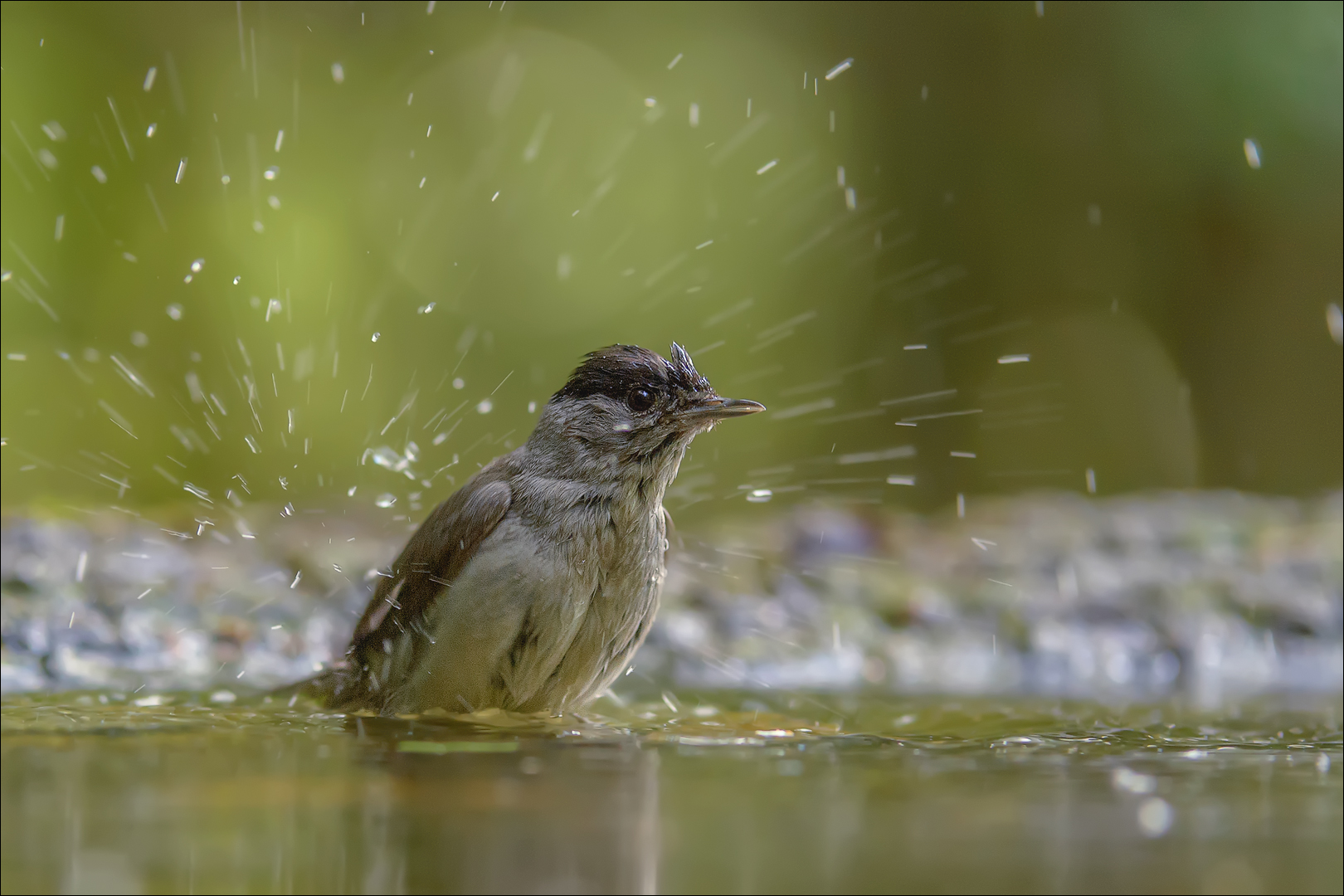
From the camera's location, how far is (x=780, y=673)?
14.4 feet

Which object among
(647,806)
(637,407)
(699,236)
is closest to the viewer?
(647,806)

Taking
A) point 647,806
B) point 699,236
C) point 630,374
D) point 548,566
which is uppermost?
point 699,236

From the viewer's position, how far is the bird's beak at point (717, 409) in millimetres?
3527

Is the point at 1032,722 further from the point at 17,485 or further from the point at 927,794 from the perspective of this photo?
the point at 17,485

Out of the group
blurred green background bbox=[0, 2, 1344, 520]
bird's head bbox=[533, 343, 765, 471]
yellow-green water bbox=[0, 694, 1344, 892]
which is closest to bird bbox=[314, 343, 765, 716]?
bird's head bbox=[533, 343, 765, 471]

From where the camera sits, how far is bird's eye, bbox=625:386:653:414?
12.1 feet

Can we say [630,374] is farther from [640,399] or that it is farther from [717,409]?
[717,409]

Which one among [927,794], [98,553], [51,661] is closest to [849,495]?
[98,553]

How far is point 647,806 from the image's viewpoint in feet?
7.05

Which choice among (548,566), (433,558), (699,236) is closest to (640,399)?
(548,566)

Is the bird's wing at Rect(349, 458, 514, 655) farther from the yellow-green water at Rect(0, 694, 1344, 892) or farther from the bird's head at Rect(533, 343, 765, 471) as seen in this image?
the yellow-green water at Rect(0, 694, 1344, 892)

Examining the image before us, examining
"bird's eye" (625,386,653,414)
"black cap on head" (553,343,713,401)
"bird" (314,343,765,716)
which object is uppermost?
"black cap on head" (553,343,713,401)

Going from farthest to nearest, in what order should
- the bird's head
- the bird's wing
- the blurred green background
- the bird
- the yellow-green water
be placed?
the blurred green background < the bird's head < the bird's wing < the bird < the yellow-green water

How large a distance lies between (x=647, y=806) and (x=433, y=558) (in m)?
1.53
